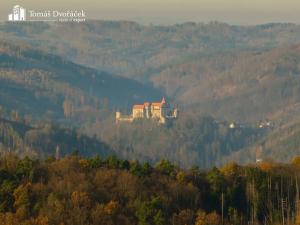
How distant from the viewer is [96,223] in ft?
221

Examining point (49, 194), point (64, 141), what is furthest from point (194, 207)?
point (64, 141)

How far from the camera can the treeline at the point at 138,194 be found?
6875 cm

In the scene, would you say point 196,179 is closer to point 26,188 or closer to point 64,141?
point 26,188

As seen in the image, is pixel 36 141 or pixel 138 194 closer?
pixel 138 194

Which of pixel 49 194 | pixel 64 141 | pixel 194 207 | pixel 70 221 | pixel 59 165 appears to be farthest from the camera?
pixel 64 141

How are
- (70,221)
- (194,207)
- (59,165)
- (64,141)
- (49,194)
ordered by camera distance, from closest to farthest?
1. (70,221)
2. (49,194)
3. (194,207)
4. (59,165)
5. (64,141)

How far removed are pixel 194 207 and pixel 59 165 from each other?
11760 mm

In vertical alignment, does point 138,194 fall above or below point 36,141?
above

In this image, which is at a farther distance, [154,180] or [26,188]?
[154,180]

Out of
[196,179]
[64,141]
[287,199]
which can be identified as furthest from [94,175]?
[64,141]

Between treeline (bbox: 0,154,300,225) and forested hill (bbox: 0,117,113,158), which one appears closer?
treeline (bbox: 0,154,300,225)

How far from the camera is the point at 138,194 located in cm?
7506

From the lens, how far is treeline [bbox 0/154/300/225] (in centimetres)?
6875

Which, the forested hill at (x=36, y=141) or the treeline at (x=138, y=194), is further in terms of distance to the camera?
the forested hill at (x=36, y=141)
